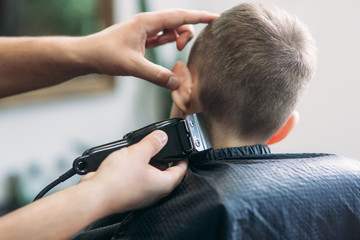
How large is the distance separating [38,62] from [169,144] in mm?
450

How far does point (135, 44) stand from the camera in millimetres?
858

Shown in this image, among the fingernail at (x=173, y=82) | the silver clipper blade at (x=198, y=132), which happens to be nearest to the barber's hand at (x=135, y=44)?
the fingernail at (x=173, y=82)

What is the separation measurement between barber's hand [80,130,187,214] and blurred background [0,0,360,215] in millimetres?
1323

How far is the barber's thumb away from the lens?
83cm

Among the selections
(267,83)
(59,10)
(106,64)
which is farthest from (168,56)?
(267,83)

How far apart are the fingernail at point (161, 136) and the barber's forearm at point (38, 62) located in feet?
1.05

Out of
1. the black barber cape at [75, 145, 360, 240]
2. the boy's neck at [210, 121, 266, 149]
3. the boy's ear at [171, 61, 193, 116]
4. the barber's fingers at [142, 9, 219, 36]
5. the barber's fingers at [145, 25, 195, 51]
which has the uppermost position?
the barber's fingers at [142, 9, 219, 36]

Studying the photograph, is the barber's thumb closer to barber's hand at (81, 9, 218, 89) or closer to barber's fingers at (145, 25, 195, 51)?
barber's hand at (81, 9, 218, 89)

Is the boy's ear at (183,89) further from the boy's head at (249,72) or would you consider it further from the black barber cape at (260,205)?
the black barber cape at (260,205)

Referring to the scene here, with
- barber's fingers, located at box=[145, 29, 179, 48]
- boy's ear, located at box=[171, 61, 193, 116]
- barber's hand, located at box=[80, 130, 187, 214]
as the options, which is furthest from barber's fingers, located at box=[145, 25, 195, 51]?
barber's hand, located at box=[80, 130, 187, 214]

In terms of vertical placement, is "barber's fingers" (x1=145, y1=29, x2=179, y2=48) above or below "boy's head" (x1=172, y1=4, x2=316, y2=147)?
above

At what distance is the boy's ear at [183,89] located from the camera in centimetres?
84

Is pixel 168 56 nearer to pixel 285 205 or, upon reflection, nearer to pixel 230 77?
pixel 230 77

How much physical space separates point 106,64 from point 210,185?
1.45 feet
